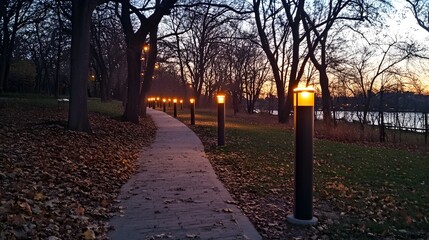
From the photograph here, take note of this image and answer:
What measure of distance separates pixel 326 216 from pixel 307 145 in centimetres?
116

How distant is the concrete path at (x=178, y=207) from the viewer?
16.3ft

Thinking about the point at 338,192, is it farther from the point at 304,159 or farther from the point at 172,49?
the point at 172,49

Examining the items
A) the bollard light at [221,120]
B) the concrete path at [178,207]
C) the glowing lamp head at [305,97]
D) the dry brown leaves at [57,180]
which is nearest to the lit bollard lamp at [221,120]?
the bollard light at [221,120]

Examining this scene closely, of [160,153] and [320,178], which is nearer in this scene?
[320,178]

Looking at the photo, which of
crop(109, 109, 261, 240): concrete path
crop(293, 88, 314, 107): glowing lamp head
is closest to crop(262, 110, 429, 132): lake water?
crop(109, 109, 261, 240): concrete path

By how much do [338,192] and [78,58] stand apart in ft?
29.5

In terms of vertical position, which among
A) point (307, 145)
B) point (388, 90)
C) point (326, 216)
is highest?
point (388, 90)

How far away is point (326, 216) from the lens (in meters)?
5.90

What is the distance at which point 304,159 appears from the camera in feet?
18.3

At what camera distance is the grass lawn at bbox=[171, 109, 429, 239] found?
17.7ft

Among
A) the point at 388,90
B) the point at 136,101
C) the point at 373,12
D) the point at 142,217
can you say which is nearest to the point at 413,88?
the point at 388,90

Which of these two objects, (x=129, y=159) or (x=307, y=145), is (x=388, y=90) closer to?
(x=129, y=159)

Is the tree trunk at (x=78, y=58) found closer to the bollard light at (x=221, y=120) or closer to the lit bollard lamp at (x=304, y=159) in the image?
the bollard light at (x=221, y=120)

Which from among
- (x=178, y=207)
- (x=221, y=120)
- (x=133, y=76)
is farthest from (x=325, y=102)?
(x=178, y=207)
